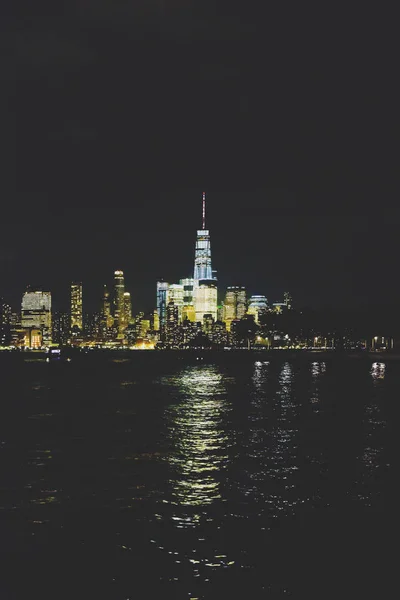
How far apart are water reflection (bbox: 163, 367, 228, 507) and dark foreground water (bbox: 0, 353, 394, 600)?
4.9 inches

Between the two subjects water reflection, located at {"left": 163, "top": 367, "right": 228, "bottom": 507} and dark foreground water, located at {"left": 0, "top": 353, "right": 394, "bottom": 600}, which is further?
water reflection, located at {"left": 163, "top": 367, "right": 228, "bottom": 507}

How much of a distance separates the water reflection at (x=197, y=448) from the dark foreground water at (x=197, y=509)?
4.9 inches

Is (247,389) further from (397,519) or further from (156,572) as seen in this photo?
(156,572)

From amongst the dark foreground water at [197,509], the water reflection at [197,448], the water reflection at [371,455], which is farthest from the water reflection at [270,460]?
the water reflection at [371,455]

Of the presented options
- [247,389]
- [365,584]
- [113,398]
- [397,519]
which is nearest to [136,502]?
[397,519]

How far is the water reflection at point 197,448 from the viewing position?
24.3 metres

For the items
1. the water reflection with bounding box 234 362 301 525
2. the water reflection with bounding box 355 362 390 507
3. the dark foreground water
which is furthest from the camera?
the water reflection with bounding box 355 362 390 507

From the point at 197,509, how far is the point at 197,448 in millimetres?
12551

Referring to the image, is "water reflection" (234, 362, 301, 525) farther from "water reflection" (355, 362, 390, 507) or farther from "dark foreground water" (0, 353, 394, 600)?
"water reflection" (355, 362, 390, 507)

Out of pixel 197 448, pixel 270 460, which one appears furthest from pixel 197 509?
pixel 197 448

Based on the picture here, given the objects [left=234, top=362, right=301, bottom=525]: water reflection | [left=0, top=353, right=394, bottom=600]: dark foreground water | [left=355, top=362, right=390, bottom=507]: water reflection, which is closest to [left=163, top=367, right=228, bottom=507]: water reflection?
[left=0, top=353, right=394, bottom=600]: dark foreground water

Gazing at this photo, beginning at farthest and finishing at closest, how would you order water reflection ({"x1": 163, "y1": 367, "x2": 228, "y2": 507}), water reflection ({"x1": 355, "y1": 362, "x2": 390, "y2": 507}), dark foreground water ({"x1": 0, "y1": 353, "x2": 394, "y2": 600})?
1. water reflection ({"x1": 163, "y1": 367, "x2": 228, "y2": 507})
2. water reflection ({"x1": 355, "y1": 362, "x2": 390, "y2": 507})
3. dark foreground water ({"x1": 0, "y1": 353, "x2": 394, "y2": 600})

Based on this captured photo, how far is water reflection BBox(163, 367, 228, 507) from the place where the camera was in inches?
958

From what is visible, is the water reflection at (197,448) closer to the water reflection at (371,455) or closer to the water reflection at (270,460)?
the water reflection at (270,460)
